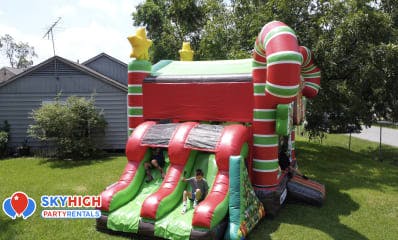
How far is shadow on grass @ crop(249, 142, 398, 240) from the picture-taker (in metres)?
7.23

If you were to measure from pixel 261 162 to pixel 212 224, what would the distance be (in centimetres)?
229

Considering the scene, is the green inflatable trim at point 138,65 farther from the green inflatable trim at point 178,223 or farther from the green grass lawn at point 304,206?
the green grass lawn at point 304,206

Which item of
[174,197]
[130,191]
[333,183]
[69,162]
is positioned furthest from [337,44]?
[69,162]

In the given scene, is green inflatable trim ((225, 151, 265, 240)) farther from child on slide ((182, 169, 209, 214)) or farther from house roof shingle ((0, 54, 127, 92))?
house roof shingle ((0, 54, 127, 92))

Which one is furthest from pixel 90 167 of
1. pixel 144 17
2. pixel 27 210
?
pixel 144 17

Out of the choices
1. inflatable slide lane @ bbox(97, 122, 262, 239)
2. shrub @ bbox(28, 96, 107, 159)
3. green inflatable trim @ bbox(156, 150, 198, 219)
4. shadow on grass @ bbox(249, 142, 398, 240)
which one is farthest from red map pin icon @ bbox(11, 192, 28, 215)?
shadow on grass @ bbox(249, 142, 398, 240)

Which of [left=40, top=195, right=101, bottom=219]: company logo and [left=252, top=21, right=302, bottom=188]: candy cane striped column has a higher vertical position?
[left=252, top=21, right=302, bottom=188]: candy cane striped column

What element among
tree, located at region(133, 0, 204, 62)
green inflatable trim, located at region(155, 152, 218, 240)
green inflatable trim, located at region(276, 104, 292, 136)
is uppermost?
tree, located at region(133, 0, 204, 62)

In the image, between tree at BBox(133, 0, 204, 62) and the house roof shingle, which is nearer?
the house roof shingle

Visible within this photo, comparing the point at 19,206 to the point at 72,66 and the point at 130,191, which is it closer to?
the point at 130,191

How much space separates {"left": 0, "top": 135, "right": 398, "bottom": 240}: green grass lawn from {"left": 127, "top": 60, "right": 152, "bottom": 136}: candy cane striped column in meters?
2.39

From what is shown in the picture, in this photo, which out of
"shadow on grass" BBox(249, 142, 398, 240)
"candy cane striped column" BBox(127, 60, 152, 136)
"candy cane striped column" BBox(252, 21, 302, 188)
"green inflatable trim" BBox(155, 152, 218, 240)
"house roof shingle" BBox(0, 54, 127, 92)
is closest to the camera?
"green inflatable trim" BBox(155, 152, 218, 240)

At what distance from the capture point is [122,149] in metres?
15.5

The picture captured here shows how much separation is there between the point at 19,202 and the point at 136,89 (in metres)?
4.05
